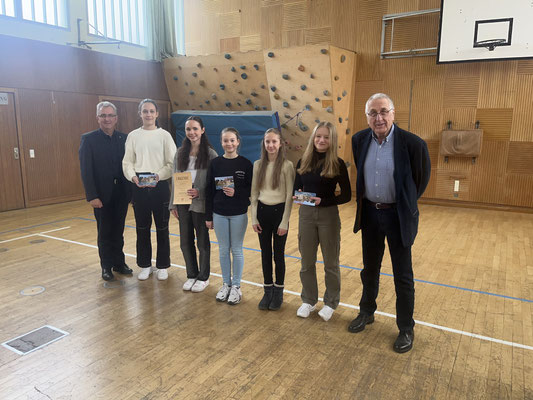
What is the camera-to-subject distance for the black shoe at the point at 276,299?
2954 mm

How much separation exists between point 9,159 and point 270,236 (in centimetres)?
570

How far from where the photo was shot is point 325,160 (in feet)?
8.44

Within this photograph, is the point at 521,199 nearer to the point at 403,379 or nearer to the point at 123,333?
the point at 403,379

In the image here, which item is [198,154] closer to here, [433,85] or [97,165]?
[97,165]

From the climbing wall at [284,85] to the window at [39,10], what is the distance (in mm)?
2101

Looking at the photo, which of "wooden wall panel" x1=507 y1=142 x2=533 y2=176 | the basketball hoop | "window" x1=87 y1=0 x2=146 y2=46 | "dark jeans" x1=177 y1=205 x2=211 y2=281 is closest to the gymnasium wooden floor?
"dark jeans" x1=177 y1=205 x2=211 y2=281

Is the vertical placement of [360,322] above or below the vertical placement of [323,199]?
below

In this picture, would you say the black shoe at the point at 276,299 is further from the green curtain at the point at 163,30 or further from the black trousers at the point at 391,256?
the green curtain at the point at 163,30

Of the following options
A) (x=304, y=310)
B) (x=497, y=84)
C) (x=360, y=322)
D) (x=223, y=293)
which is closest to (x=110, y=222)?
(x=223, y=293)

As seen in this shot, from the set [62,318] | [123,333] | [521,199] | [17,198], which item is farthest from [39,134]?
[521,199]

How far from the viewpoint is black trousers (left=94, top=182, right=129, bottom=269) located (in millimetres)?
3527

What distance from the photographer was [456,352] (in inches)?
95.1

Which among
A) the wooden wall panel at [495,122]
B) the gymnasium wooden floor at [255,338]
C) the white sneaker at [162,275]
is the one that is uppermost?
the wooden wall panel at [495,122]

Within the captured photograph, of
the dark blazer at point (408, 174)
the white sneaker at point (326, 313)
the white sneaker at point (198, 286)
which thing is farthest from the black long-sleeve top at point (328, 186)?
the white sneaker at point (198, 286)
